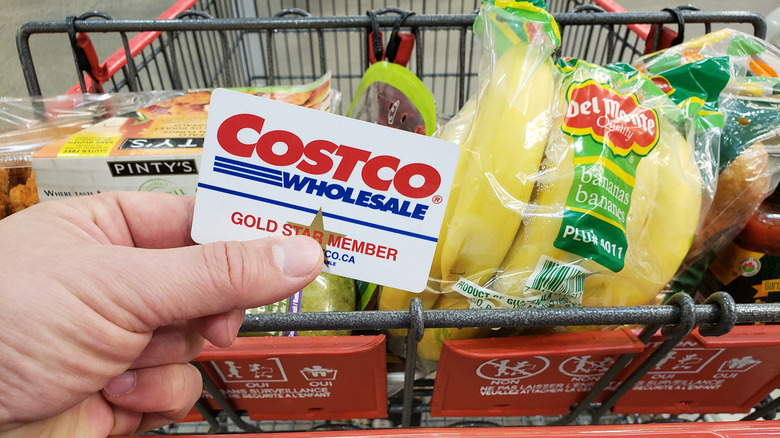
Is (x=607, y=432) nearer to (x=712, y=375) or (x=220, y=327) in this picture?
(x=712, y=375)

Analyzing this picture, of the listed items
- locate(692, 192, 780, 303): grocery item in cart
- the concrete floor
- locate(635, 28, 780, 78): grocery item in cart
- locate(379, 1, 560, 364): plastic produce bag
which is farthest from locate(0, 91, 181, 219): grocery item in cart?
the concrete floor

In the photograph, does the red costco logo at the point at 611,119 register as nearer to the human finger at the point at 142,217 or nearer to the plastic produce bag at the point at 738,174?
the plastic produce bag at the point at 738,174

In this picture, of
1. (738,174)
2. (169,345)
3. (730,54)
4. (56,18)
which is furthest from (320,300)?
(56,18)

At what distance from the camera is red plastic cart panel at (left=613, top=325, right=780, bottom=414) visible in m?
0.55

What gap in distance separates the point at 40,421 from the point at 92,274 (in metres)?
0.17

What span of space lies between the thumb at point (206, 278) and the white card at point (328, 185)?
0.04m

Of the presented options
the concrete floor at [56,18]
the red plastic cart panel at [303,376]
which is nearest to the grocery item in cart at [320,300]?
the red plastic cart panel at [303,376]

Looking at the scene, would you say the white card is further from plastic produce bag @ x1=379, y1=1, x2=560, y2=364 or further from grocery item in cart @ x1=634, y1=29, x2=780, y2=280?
grocery item in cart @ x1=634, y1=29, x2=780, y2=280

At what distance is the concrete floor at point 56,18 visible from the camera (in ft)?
8.74

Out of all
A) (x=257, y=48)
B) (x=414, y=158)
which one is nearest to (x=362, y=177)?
(x=414, y=158)

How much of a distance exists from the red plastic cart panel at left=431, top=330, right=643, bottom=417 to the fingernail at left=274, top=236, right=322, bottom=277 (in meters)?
0.22

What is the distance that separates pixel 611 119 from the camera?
1.76ft

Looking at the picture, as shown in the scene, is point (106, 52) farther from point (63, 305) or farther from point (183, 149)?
point (63, 305)

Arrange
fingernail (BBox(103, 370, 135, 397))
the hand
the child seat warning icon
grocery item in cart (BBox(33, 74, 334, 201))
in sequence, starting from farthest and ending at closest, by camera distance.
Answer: grocery item in cart (BBox(33, 74, 334, 201)), the child seat warning icon, fingernail (BBox(103, 370, 135, 397)), the hand
